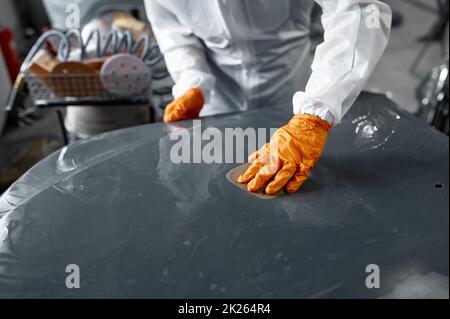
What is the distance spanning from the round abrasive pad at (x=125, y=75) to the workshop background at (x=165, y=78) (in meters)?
0.10

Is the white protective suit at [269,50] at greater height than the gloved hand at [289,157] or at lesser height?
greater

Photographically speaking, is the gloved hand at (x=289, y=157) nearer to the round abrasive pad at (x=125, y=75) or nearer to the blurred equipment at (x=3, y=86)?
the round abrasive pad at (x=125, y=75)

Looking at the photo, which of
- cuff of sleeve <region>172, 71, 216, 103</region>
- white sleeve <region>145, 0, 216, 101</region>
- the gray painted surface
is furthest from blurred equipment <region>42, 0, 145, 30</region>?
the gray painted surface

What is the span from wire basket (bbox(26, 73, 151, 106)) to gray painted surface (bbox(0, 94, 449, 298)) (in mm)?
464

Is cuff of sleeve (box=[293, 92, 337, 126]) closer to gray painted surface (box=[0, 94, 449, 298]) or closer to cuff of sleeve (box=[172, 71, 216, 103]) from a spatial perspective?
gray painted surface (box=[0, 94, 449, 298])

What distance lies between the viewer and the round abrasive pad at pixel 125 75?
140cm

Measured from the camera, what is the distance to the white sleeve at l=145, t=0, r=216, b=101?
1271mm

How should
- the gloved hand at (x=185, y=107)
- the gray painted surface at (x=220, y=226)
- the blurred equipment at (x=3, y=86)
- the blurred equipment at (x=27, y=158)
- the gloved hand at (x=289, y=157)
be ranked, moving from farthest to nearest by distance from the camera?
1. the blurred equipment at (x=3, y=86)
2. the blurred equipment at (x=27, y=158)
3. the gloved hand at (x=185, y=107)
4. the gloved hand at (x=289, y=157)
5. the gray painted surface at (x=220, y=226)

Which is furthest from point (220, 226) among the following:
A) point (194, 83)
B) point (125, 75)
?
point (125, 75)

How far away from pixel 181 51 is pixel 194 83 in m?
0.13

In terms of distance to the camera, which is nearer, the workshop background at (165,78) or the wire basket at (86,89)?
the wire basket at (86,89)

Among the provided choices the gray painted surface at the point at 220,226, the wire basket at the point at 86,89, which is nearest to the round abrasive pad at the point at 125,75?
the wire basket at the point at 86,89

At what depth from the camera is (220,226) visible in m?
0.80
